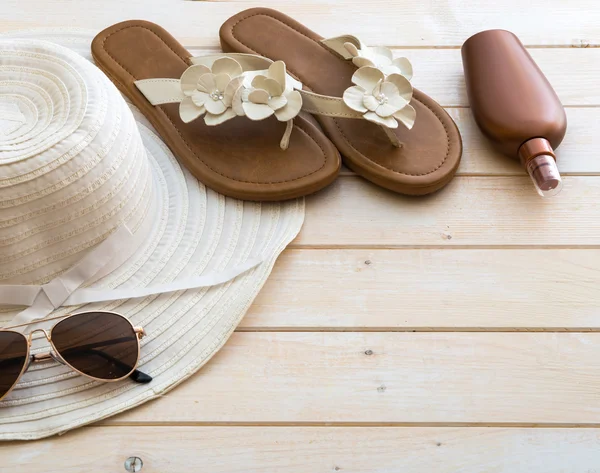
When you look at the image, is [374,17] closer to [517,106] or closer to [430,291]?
[517,106]

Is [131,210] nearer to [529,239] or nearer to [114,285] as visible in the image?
[114,285]

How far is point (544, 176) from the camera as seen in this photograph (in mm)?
689

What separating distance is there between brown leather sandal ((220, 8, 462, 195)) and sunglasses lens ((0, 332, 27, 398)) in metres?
0.36

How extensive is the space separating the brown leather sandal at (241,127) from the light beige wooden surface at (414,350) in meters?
0.04

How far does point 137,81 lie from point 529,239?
0.45 meters

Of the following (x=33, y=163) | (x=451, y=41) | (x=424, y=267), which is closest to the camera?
(x=33, y=163)

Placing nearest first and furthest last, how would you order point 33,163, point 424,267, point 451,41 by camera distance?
point 33,163
point 424,267
point 451,41

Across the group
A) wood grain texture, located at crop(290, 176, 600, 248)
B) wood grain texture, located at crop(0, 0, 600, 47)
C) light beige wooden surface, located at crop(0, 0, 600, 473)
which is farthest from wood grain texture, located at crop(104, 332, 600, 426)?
wood grain texture, located at crop(0, 0, 600, 47)

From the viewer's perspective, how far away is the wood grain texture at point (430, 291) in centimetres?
64

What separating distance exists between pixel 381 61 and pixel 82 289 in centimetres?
39

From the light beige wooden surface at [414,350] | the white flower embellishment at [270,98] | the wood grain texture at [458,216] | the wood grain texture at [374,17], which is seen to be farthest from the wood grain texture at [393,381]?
the wood grain texture at [374,17]

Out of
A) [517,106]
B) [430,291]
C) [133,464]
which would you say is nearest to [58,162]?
[133,464]

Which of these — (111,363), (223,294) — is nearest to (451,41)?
(223,294)

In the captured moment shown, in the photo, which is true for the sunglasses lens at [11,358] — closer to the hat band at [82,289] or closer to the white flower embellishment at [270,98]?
the hat band at [82,289]
